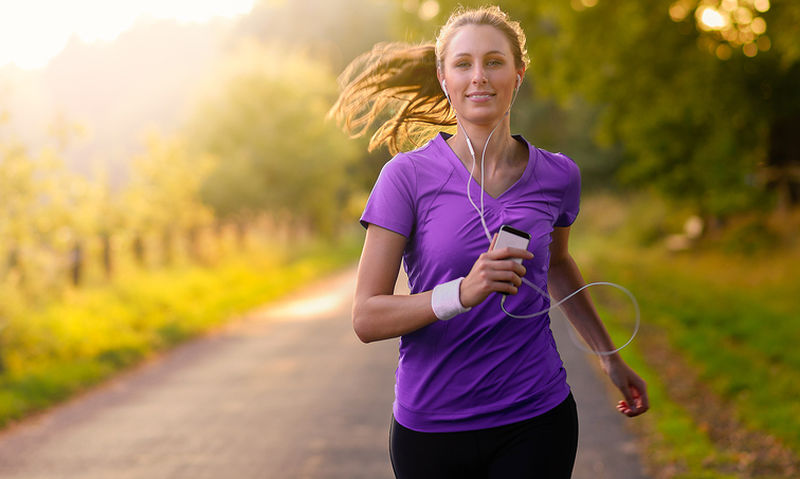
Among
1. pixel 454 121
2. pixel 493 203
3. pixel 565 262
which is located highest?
pixel 454 121

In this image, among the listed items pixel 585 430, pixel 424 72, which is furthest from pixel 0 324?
pixel 424 72

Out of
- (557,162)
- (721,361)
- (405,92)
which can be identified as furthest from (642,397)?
(721,361)

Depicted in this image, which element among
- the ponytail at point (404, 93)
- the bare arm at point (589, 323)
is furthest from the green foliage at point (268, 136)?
the bare arm at point (589, 323)

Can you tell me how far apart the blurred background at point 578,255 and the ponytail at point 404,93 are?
1.80 ft

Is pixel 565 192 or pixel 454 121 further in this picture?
pixel 454 121

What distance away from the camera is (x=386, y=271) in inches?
89.7

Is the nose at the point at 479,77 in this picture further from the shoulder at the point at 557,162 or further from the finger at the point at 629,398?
the finger at the point at 629,398

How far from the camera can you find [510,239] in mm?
2082

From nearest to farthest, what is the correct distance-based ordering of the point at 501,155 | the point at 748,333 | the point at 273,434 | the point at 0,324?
the point at 501,155 < the point at 273,434 < the point at 0,324 < the point at 748,333

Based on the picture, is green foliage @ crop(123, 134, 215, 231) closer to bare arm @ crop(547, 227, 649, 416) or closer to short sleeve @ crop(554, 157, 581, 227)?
bare arm @ crop(547, 227, 649, 416)

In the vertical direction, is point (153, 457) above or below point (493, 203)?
below

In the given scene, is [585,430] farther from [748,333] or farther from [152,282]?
[152,282]

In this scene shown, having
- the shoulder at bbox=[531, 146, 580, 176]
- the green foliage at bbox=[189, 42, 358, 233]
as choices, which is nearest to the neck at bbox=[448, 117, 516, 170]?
the shoulder at bbox=[531, 146, 580, 176]

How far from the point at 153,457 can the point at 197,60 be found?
46616 millimetres
